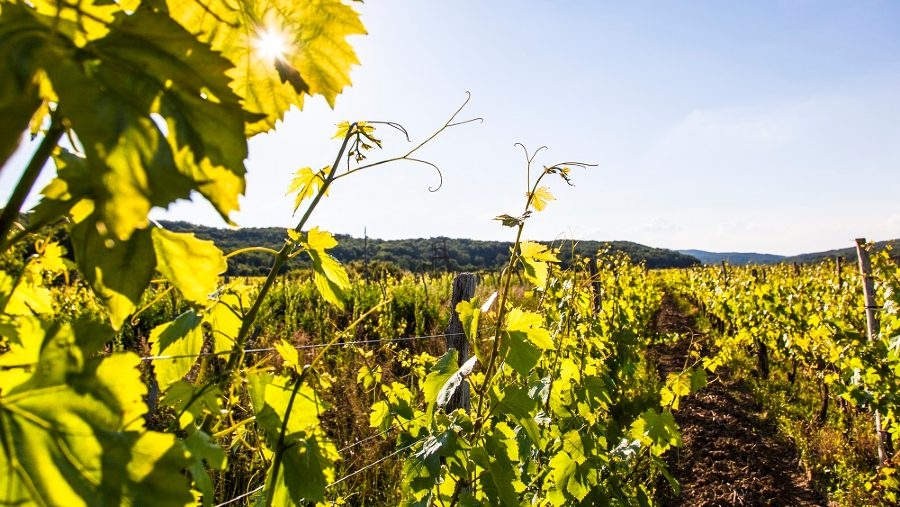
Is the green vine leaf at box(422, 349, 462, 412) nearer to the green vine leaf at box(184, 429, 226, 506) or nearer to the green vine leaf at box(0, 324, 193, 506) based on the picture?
the green vine leaf at box(184, 429, 226, 506)

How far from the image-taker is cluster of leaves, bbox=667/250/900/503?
15.9 ft

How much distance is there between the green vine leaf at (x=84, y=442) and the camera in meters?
0.41

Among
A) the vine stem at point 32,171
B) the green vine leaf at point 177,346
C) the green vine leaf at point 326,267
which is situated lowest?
the green vine leaf at point 177,346

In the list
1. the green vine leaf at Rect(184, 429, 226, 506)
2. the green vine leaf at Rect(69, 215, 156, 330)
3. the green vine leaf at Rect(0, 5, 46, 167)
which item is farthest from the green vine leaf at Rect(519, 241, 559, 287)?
the green vine leaf at Rect(0, 5, 46, 167)

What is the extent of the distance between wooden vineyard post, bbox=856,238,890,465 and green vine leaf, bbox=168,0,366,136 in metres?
6.17

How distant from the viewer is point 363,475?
435 cm

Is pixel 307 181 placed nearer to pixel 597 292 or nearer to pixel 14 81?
pixel 14 81

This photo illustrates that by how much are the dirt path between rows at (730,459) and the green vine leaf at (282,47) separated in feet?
13.8

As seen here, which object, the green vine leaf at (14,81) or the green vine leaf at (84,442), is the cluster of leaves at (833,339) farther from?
the green vine leaf at (14,81)

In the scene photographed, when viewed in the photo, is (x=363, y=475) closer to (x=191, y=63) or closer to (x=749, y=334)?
(x=191, y=63)

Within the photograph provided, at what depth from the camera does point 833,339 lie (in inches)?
217

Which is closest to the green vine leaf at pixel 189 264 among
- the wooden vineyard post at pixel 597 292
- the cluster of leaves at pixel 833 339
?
the cluster of leaves at pixel 833 339

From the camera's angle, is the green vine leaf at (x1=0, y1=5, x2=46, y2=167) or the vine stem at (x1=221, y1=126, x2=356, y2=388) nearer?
the green vine leaf at (x1=0, y1=5, x2=46, y2=167)

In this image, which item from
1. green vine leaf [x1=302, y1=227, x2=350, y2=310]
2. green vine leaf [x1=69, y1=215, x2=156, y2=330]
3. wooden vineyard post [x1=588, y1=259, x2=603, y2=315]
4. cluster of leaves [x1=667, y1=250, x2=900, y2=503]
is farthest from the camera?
wooden vineyard post [x1=588, y1=259, x2=603, y2=315]
